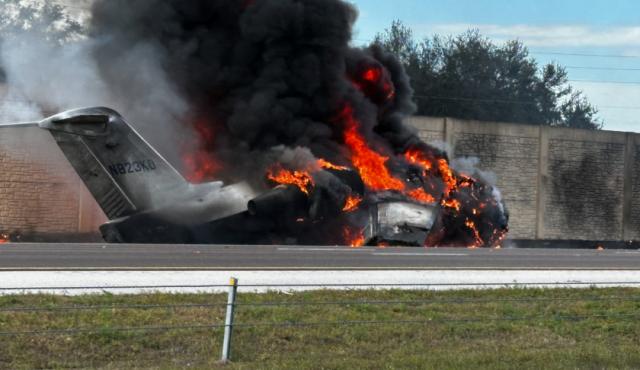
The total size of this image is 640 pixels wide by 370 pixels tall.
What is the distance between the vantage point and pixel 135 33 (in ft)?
109

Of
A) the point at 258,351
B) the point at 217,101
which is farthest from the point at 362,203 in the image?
the point at 258,351

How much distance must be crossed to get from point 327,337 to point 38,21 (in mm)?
24220

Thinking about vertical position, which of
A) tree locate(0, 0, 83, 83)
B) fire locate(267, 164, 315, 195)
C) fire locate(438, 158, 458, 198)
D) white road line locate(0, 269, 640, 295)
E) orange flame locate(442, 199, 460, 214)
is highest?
tree locate(0, 0, 83, 83)

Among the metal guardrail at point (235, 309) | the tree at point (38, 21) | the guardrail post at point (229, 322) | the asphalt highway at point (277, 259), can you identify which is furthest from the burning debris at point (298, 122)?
the guardrail post at point (229, 322)

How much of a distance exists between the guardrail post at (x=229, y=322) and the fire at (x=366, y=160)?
63.7 ft

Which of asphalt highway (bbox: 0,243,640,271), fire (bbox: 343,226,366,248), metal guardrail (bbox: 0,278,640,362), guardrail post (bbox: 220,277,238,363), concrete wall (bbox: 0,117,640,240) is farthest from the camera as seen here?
concrete wall (bbox: 0,117,640,240)

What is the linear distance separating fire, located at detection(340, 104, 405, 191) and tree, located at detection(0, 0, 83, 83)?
9.38 m

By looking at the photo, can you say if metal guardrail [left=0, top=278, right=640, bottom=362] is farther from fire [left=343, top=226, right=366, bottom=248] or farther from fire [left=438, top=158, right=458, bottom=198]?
fire [left=438, top=158, right=458, bottom=198]

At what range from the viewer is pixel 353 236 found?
30172 mm

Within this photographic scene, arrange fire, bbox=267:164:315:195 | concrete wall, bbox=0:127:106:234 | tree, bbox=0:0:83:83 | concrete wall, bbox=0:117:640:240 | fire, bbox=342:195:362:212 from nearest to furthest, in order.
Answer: fire, bbox=267:164:315:195 → fire, bbox=342:195:362:212 → tree, bbox=0:0:83:83 → concrete wall, bbox=0:127:106:234 → concrete wall, bbox=0:117:640:240

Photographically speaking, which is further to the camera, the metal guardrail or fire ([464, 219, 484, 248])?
fire ([464, 219, 484, 248])

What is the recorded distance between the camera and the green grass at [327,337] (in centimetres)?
1227

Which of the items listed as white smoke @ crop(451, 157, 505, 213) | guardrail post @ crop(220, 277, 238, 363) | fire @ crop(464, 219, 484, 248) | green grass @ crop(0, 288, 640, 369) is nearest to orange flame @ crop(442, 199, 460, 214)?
fire @ crop(464, 219, 484, 248)

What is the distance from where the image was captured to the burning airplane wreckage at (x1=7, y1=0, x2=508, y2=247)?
28.0m
